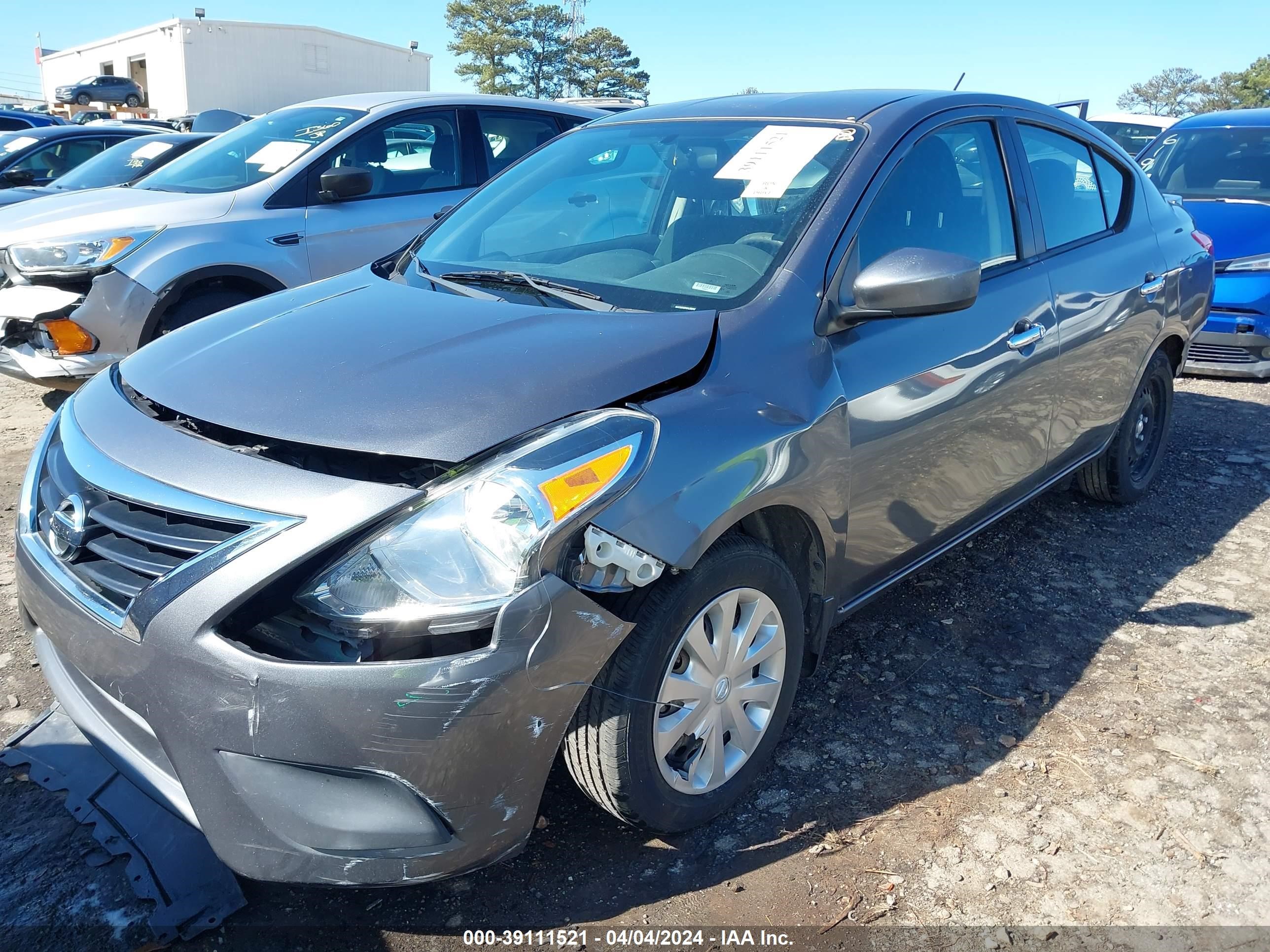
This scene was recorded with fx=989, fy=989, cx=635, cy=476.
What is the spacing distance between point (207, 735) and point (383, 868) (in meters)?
0.40

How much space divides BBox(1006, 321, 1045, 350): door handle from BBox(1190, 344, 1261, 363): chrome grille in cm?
401

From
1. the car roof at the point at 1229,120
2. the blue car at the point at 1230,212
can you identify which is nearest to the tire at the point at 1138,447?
the blue car at the point at 1230,212

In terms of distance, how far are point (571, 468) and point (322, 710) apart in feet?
2.05

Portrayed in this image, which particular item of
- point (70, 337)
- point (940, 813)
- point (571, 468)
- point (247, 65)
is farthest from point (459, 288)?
point (247, 65)

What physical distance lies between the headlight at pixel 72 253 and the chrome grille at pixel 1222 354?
6.39m

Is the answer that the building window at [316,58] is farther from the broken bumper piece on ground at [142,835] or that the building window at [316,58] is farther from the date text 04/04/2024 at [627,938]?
the date text 04/04/2024 at [627,938]

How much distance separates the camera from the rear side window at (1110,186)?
3.91 meters

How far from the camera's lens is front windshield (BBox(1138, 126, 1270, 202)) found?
7.19m

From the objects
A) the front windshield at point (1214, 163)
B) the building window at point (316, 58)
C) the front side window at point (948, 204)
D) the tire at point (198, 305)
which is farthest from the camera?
the building window at point (316, 58)

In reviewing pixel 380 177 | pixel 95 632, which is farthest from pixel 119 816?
pixel 380 177

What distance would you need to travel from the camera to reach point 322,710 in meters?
1.74

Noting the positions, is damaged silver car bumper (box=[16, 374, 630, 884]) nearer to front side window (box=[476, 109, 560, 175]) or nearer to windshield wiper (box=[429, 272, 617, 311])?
windshield wiper (box=[429, 272, 617, 311])

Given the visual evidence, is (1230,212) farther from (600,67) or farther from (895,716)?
(600,67)

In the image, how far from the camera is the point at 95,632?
1938 mm
